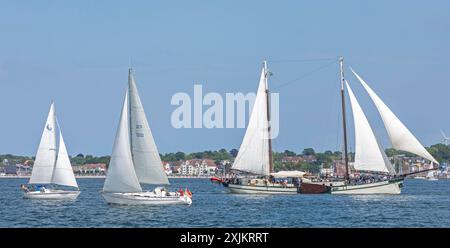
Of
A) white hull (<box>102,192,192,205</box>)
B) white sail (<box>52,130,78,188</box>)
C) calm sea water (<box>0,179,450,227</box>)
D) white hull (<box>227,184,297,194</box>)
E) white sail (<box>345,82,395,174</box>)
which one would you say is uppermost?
white sail (<box>345,82,395,174</box>)

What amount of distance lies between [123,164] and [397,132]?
25300 millimetres

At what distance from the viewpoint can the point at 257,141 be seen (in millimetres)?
76625

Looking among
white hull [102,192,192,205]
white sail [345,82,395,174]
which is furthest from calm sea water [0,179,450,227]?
white sail [345,82,395,174]

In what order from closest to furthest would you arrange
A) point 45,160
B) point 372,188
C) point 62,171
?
point 62,171 → point 45,160 → point 372,188

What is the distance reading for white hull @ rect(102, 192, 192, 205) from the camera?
5234 cm

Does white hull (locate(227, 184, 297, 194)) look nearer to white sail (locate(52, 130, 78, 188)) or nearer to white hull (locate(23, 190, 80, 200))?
white hull (locate(23, 190, 80, 200))

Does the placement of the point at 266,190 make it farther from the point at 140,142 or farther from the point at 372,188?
the point at 140,142

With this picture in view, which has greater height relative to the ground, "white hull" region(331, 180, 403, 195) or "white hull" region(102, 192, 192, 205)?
"white hull" region(331, 180, 403, 195)

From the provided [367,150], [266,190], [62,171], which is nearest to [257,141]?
[266,190]

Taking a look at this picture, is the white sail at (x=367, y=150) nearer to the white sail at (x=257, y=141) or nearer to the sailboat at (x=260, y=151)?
the sailboat at (x=260, y=151)

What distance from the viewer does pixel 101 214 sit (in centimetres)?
4819

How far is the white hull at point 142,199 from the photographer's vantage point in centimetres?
5234

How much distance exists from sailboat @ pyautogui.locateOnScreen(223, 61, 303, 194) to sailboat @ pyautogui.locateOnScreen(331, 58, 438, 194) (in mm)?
5144
